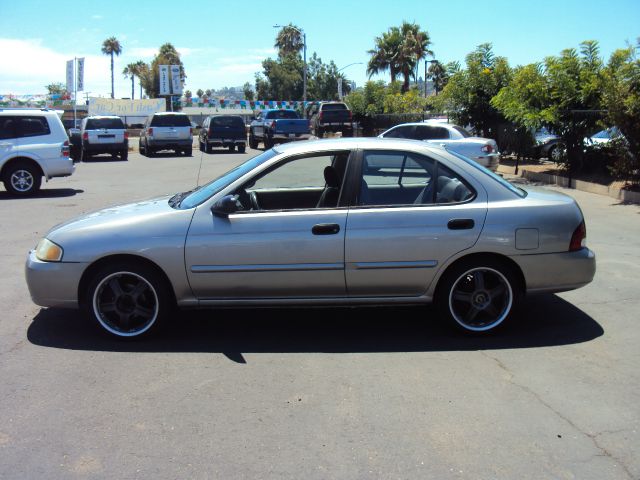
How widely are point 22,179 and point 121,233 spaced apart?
11.4 m

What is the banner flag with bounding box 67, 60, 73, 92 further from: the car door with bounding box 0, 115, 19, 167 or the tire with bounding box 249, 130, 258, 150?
the car door with bounding box 0, 115, 19, 167

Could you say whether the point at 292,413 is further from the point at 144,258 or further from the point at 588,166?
the point at 588,166

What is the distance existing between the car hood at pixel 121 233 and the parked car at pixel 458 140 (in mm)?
11438

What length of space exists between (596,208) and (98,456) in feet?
37.7

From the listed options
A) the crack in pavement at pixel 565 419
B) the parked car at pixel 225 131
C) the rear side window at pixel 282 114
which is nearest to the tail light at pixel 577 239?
the crack in pavement at pixel 565 419

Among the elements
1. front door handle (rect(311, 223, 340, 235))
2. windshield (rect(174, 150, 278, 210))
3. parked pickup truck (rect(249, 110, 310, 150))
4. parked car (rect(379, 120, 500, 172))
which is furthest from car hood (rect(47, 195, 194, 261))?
parked pickup truck (rect(249, 110, 310, 150))

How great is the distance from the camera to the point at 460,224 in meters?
5.22

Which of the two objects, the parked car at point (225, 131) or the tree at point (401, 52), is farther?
the tree at point (401, 52)

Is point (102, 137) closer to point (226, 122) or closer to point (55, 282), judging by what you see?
point (226, 122)

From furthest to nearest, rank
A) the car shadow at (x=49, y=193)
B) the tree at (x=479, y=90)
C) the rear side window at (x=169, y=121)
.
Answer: the rear side window at (x=169, y=121) → the tree at (x=479, y=90) → the car shadow at (x=49, y=193)

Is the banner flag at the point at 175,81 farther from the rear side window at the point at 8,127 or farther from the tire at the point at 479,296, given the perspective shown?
the tire at the point at 479,296

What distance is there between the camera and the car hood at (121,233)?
516cm

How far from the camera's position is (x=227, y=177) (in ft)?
18.9

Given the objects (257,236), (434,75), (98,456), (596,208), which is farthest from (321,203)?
(434,75)
